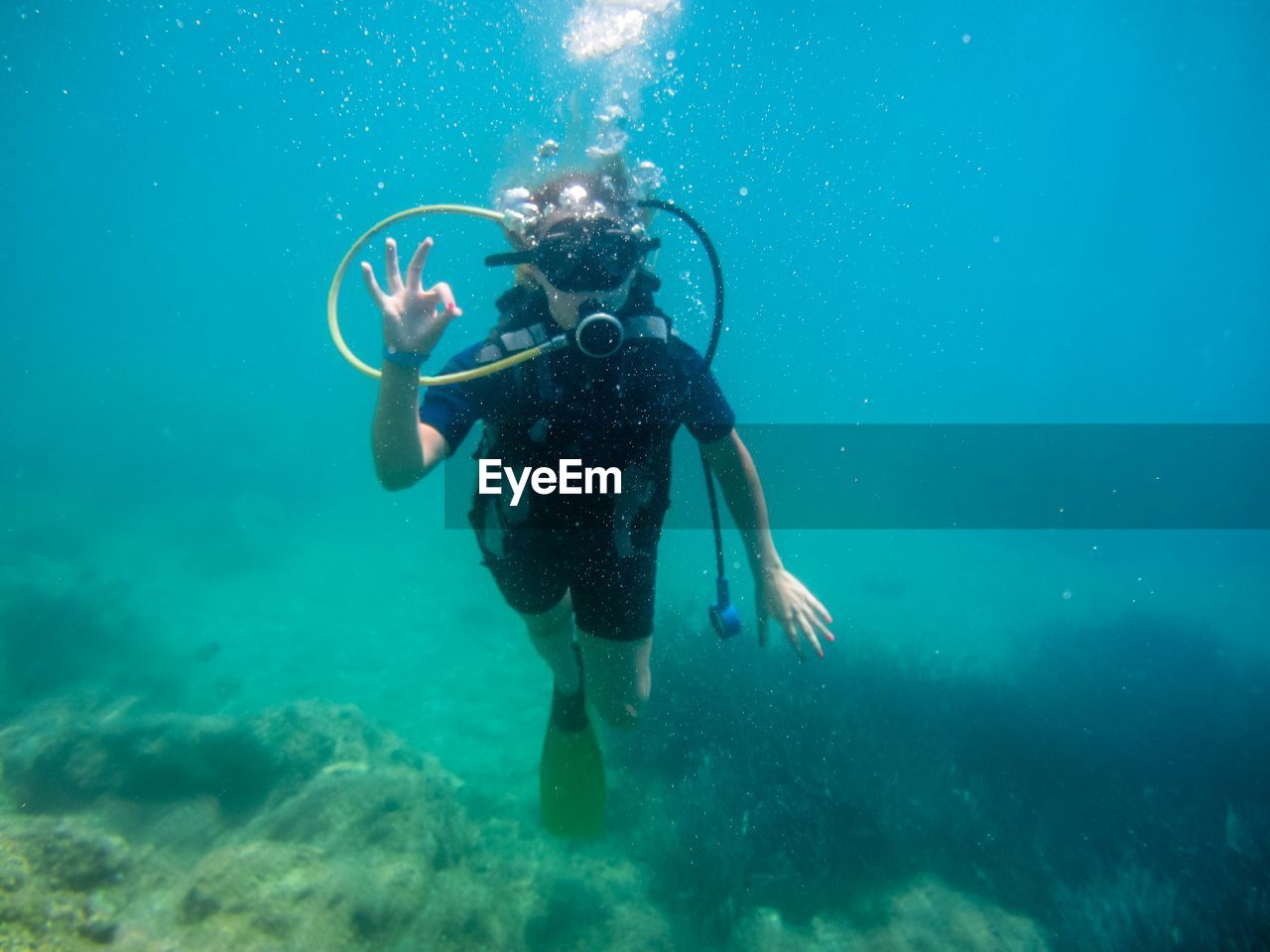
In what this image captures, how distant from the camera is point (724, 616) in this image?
319 centimetres

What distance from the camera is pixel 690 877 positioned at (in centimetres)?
576

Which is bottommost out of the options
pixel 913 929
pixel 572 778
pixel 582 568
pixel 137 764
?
pixel 913 929

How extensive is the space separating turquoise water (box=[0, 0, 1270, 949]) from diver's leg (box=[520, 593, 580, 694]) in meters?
2.79

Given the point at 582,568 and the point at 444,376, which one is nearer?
the point at 444,376

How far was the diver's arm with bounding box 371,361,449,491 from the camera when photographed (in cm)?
196

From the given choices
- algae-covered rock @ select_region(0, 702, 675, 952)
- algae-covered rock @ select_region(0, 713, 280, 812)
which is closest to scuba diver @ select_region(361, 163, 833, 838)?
algae-covered rock @ select_region(0, 702, 675, 952)

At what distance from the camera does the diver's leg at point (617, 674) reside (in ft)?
11.4

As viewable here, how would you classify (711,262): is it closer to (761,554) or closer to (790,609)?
(761,554)

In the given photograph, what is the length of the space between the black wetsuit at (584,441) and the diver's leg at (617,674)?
12 cm

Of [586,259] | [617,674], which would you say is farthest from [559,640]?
[586,259]

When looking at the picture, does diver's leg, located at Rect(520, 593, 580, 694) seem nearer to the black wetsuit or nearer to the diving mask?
the black wetsuit

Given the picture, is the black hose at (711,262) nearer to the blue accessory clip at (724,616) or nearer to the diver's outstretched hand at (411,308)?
the blue accessory clip at (724,616)

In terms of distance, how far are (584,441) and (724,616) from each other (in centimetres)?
130

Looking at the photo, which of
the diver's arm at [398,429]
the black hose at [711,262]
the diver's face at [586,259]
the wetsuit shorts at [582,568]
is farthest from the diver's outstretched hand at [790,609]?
the diver's arm at [398,429]
